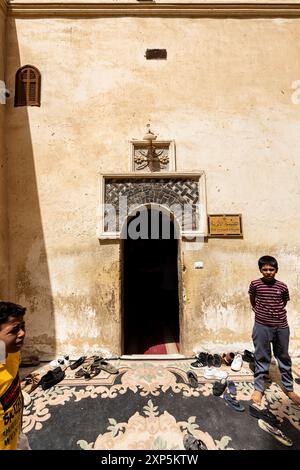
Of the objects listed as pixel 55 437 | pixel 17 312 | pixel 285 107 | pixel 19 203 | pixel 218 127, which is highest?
pixel 285 107

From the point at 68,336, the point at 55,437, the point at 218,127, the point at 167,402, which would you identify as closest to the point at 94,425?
the point at 55,437

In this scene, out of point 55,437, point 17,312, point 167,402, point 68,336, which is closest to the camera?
point 17,312

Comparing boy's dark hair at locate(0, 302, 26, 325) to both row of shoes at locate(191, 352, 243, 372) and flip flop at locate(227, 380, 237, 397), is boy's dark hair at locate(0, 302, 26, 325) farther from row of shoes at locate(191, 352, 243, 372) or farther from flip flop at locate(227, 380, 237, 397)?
row of shoes at locate(191, 352, 243, 372)

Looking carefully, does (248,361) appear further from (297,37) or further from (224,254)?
(297,37)

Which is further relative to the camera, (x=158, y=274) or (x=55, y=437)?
(x=158, y=274)

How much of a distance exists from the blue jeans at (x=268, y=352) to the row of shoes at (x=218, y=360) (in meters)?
0.59

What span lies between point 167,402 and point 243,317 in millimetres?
1998

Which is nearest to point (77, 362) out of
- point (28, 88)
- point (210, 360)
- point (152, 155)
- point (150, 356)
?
point (150, 356)

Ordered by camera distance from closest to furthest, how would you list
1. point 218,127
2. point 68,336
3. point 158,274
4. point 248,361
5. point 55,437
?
point 55,437 → point 248,361 → point 68,336 → point 218,127 → point 158,274

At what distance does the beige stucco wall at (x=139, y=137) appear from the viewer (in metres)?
4.36

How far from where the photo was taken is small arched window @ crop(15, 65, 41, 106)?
4656mm

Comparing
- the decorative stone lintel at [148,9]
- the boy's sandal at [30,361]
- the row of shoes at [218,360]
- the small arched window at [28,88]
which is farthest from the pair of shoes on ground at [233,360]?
the decorative stone lintel at [148,9]

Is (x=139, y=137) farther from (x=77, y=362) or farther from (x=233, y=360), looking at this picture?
(x=233, y=360)

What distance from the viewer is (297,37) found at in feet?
15.9
